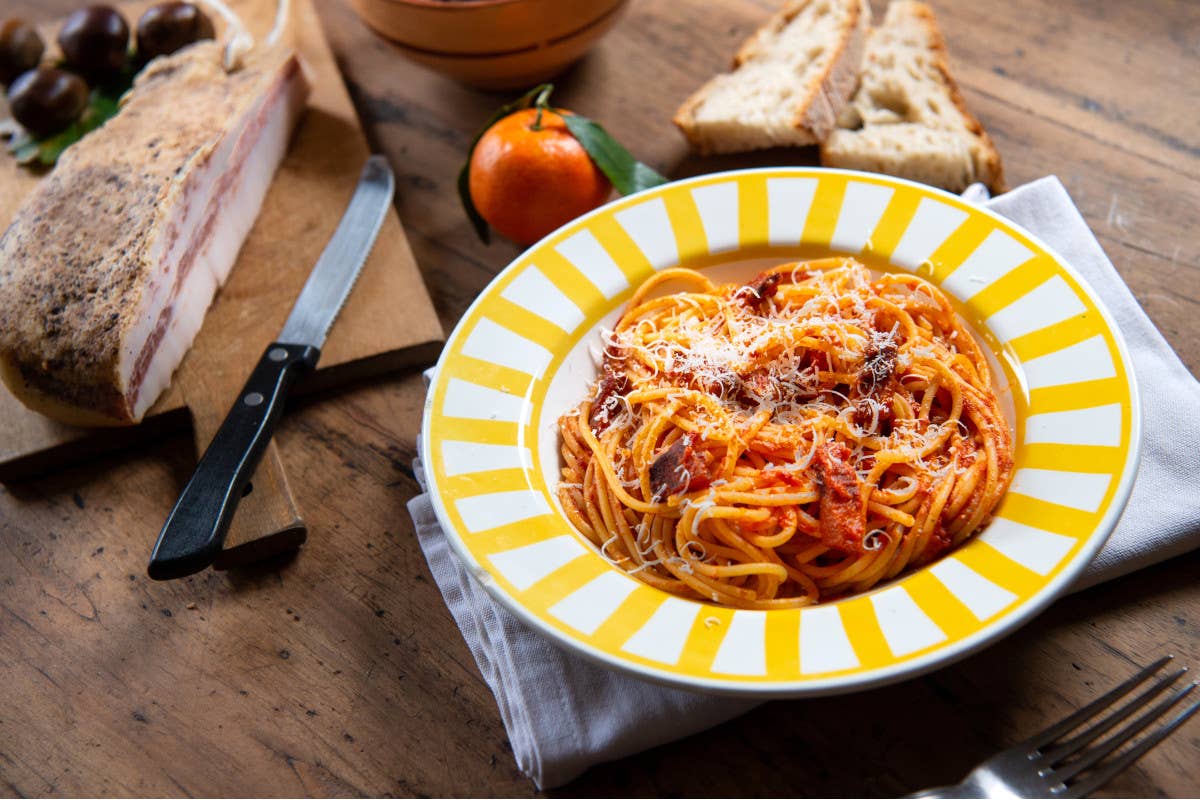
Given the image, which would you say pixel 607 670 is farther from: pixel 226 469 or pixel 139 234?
pixel 139 234

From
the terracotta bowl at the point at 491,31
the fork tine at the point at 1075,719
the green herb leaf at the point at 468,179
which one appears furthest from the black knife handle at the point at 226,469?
Result: the fork tine at the point at 1075,719

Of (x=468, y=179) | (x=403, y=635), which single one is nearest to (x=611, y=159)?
(x=468, y=179)

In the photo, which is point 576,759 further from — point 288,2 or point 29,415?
point 288,2

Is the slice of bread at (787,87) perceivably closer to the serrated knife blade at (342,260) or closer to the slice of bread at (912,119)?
the slice of bread at (912,119)

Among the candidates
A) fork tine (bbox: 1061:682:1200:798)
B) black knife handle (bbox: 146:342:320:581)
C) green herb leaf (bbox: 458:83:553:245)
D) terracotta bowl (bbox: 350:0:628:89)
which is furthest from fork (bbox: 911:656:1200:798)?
terracotta bowl (bbox: 350:0:628:89)

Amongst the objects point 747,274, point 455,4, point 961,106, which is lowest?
point 747,274
